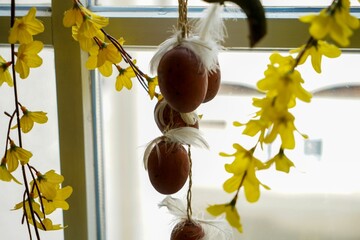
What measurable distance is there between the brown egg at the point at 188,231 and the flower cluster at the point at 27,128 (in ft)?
0.50

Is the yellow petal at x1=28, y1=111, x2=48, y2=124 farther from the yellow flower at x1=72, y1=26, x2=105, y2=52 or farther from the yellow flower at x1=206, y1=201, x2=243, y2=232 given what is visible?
the yellow flower at x1=206, y1=201, x2=243, y2=232

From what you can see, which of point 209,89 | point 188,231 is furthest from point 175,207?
point 209,89

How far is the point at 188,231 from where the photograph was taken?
530mm

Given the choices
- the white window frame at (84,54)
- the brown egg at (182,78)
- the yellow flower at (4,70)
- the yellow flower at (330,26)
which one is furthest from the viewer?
the white window frame at (84,54)

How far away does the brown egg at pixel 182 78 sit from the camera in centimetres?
45

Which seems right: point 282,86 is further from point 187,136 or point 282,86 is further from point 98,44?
point 98,44

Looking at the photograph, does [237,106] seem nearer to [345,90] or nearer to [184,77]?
[345,90]

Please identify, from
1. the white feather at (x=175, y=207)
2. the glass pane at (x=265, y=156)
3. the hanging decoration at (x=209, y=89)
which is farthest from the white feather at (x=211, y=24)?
the glass pane at (x=265, y=156)

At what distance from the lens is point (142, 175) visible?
873 millimetres

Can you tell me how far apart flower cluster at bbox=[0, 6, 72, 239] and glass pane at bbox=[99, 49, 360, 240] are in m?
0.22

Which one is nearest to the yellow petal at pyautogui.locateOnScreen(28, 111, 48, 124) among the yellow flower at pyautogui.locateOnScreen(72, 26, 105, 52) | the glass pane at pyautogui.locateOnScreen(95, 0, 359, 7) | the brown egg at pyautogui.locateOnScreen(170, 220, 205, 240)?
the yellow flower at pyautogui.locateOnScreen(72, 26, 105, 52)

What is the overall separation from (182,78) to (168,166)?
11cm

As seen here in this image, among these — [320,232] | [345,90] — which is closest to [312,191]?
[320,232]

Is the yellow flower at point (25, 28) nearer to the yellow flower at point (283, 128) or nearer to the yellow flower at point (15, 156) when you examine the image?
the yellow flower at point (15, 156)
